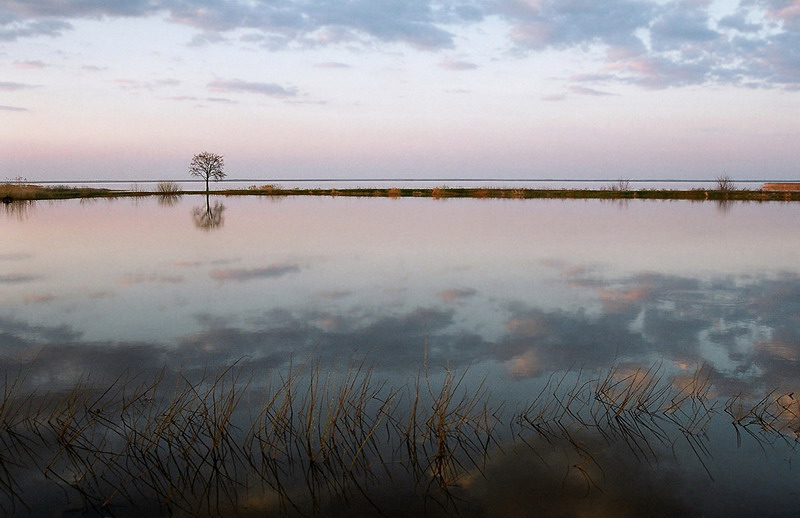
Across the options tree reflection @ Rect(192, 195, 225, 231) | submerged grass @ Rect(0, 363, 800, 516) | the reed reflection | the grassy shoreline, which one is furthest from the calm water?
the grassy shoreline

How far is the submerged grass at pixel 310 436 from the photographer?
20.4ft

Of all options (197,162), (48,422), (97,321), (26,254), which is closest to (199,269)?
(97,321)

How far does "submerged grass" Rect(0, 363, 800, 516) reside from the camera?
620 centimetres

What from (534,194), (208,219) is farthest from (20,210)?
(534,194)

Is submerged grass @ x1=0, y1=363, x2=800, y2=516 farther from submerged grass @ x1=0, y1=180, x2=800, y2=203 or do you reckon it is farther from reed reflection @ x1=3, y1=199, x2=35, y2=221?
submerged grass @ x1=0, y1=180, x2=800, y2=203

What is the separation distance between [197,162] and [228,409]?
229ft

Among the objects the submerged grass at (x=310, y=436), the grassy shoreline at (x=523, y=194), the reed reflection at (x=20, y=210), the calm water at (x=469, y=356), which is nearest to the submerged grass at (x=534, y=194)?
the grassy shoreline at (x=523, y=194)

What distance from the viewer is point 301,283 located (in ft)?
56.4

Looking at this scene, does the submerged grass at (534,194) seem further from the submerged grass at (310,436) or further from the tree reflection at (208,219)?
the submerged grass at (310,436)

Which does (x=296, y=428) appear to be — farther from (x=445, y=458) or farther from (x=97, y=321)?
(x=97, y=321)

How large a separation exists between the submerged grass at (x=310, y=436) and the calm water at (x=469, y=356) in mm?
36

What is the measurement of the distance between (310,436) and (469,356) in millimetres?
3908

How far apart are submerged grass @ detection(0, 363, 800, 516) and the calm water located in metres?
0.04

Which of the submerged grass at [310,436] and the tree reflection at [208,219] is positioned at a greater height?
the tree reflection at [208,219]
